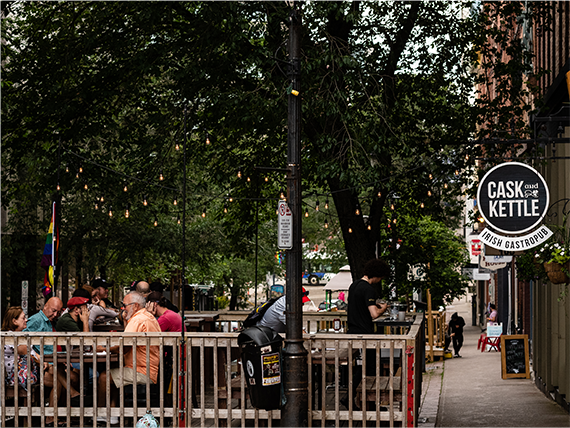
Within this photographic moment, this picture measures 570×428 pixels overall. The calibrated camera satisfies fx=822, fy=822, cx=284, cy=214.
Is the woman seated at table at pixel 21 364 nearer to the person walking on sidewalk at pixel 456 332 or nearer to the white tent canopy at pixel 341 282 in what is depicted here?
the white tent canopy at pixel 341 282

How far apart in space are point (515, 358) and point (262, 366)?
11994 mm

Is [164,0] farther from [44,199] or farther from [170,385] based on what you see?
[44,199]

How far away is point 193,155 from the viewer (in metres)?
18.2

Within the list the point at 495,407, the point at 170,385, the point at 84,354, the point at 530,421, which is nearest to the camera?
the point at 84,354

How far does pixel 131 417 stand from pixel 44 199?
16.1 metres

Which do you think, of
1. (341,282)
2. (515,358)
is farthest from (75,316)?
(341,282)

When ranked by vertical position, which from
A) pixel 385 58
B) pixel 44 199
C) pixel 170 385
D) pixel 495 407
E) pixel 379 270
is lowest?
pixel 495 407

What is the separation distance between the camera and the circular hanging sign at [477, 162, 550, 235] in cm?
981

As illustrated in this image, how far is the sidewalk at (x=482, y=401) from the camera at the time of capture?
12492 millimetres

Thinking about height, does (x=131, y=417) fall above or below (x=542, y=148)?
below

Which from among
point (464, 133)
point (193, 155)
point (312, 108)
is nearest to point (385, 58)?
point (464, 133)

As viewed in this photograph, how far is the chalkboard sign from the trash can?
11491 millimetres

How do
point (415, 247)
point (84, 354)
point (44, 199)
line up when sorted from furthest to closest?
1. point (44, 199)
2. point (415, 247)
3. point (84, 354)

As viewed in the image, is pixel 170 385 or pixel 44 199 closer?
pixel 170 385
